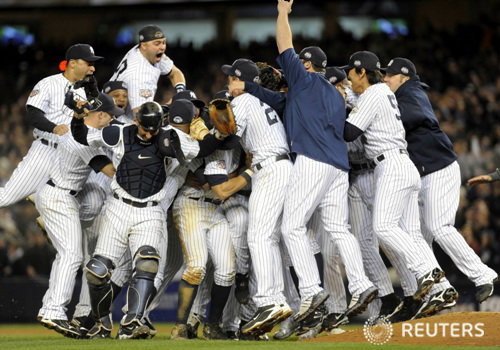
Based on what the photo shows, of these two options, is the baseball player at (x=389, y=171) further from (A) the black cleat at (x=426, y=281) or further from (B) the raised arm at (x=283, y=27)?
(B) the raised arm at (x=283, y=27)

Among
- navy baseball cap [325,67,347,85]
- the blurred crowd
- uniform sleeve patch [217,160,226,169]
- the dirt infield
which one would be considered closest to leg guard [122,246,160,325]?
uniform sleeve patch [217,160,226,169]

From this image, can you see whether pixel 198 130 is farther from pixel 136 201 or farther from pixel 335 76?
pixel 335 76

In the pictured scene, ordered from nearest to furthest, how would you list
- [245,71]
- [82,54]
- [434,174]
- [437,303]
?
[437,303] < [245,71] < [434,174] < [82,54]

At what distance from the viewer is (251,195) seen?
23.1 ft

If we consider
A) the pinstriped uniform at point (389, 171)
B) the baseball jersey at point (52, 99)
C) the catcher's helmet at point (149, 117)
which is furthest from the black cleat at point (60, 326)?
the pinstriped uniform at point (389, 171)

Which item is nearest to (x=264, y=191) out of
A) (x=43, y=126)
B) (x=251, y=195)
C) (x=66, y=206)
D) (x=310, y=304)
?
(x=251, y=195)

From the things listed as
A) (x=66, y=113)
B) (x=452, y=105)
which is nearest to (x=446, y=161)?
(x=66, y=113)

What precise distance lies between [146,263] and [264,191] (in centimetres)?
115

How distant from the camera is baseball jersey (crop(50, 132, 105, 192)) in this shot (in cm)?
742

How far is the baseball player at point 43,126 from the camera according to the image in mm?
7648

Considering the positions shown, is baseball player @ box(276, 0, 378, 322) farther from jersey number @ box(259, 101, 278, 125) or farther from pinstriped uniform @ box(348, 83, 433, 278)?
pinstriped uniform @ box(348, 83, 433, 278)

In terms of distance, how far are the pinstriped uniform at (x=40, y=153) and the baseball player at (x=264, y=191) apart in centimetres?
160

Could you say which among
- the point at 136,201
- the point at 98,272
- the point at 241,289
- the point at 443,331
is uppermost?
the point at 136,201

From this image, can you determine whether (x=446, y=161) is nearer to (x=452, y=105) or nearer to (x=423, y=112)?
(x=423, y=112)
